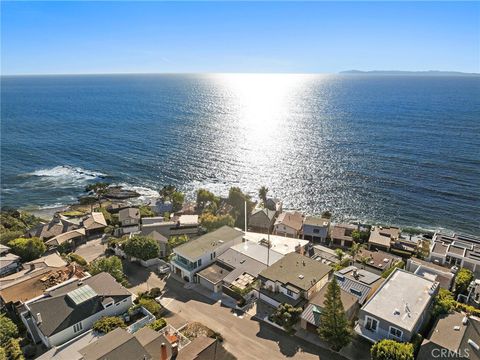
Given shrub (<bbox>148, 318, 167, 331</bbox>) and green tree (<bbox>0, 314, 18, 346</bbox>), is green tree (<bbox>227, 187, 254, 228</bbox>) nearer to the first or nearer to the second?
shrub (<bbox>148, 318, 167, 331</bbox>)

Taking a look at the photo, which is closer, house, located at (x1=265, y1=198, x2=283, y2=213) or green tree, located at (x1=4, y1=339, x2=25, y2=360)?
green tree, located at (x1=4, y1=339, x2=25, y2=360)

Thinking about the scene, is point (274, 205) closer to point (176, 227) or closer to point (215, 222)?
point (215, 222)

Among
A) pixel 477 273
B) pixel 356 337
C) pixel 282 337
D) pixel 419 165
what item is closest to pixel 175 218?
pixel 282 337

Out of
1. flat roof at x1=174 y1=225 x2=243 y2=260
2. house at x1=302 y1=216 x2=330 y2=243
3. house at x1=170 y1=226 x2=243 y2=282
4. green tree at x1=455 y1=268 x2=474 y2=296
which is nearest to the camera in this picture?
green tree at x1=455 y1=268 x2=474 y2=296

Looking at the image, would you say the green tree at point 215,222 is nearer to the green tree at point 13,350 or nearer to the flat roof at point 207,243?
the flat roof at point 207,243

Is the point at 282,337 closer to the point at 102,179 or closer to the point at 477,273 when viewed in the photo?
the point at 477,273

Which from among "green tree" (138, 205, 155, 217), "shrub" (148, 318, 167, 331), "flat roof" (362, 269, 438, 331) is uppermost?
"flat roof" (362, 269, 438, 331)

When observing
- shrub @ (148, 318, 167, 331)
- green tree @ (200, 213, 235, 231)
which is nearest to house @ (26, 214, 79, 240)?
green tree @ (200, 213, 235, 231)
